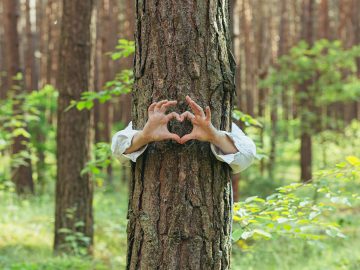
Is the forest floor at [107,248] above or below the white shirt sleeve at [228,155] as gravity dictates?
below

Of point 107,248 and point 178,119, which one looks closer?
point 178,119

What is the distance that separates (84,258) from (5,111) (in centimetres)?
256

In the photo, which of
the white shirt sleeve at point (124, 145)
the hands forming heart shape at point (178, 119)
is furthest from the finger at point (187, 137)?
the white shirt sleeve at point (124, 145)

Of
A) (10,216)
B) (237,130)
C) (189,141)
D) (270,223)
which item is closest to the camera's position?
(189,141)

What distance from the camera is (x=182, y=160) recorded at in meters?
2.82

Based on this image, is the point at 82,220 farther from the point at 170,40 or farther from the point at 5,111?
the point at 170,40

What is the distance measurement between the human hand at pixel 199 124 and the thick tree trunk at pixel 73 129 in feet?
17.0

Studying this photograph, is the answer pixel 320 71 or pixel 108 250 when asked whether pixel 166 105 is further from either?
Result: pixel 320 71

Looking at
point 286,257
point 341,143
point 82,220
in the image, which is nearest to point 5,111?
point 82,220

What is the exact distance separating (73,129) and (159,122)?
17.4 ft

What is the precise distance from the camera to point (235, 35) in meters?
8.06

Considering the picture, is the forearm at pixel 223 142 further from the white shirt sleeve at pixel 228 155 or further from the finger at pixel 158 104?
the finger at pixel 158 104

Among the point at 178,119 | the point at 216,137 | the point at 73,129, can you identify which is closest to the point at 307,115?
the point at 73,129

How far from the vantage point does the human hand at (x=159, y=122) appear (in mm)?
2748
